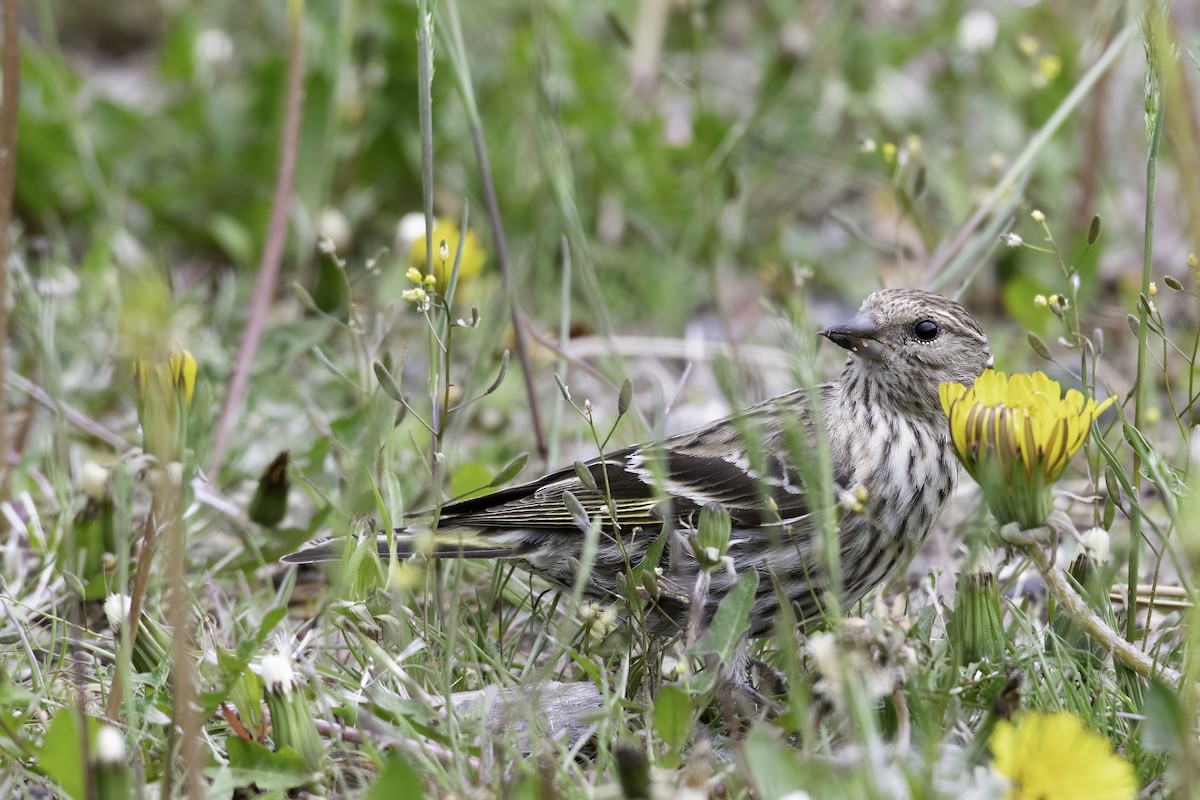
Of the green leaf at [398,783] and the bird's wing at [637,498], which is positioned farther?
the bird's wing at [637,498]

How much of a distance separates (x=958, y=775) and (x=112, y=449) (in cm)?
283

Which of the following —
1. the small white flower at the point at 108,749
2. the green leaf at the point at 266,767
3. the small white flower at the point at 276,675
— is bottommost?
the green leaf at the point at 266,767

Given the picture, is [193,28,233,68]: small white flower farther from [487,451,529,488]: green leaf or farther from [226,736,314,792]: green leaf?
[226,736,314,792]: green leaf

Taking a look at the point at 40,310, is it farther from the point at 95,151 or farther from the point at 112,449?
the point at 95,151

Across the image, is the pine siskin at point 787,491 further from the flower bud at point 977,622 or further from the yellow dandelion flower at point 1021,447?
the yellow dandelion flower at point 1021,447

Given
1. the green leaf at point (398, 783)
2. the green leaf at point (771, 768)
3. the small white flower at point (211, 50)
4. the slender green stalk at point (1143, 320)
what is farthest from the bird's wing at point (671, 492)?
the small white flower at point (211, 50)

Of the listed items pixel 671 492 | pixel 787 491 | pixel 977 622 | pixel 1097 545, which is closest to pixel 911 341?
pixel 787 491

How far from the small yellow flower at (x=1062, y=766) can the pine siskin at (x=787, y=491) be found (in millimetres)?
945

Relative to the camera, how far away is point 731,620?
104 inches

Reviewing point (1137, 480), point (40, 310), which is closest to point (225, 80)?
point (40, 310)

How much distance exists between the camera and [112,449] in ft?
13.9

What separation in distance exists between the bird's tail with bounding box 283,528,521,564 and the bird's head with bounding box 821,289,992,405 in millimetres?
957

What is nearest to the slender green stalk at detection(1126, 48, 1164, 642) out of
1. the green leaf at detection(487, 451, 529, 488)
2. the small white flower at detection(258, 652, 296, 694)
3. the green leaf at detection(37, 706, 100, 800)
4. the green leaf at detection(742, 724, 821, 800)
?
the green leaf at detection(742, 724, 821, 800)

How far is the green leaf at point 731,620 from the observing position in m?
2.63
